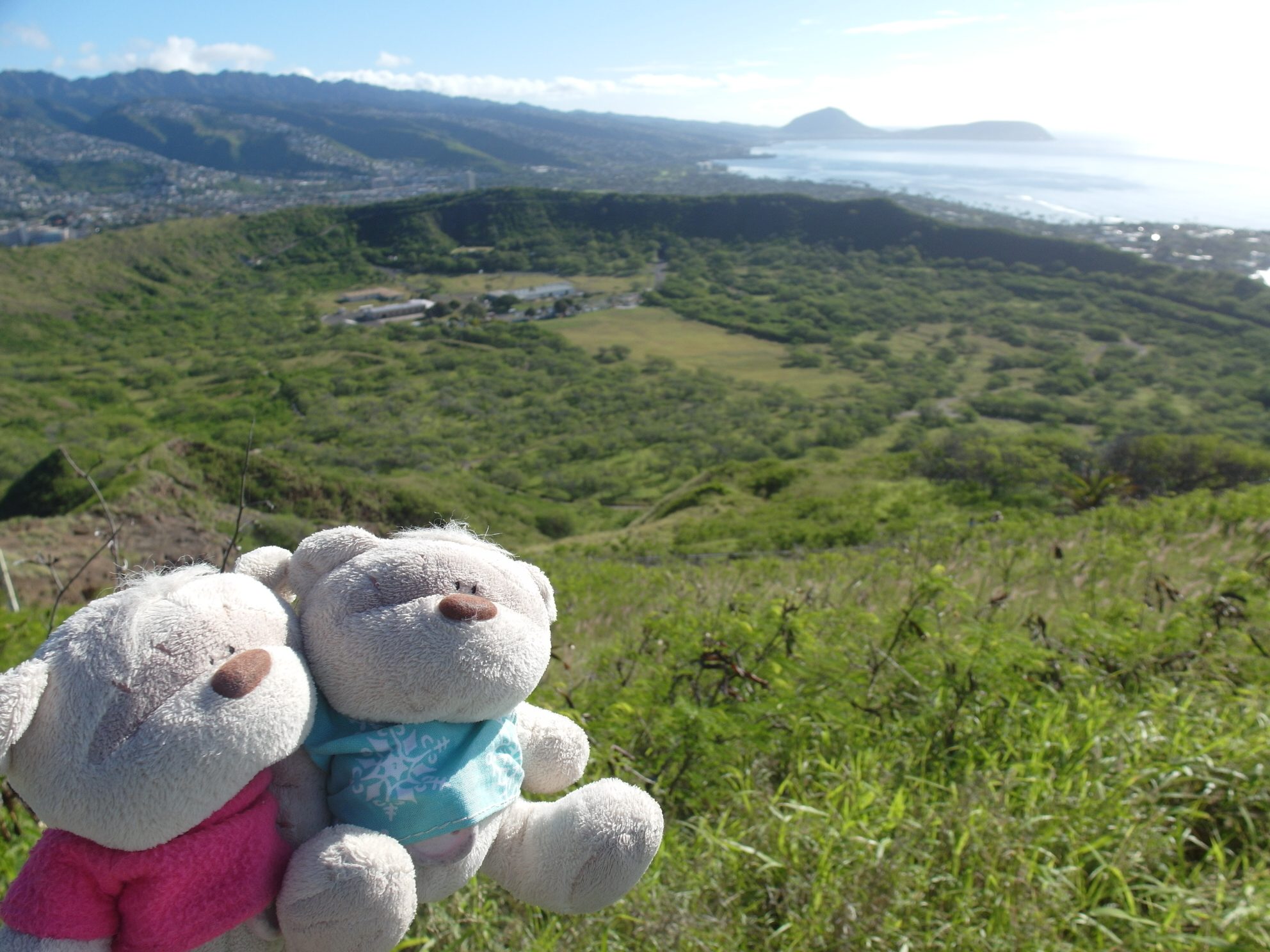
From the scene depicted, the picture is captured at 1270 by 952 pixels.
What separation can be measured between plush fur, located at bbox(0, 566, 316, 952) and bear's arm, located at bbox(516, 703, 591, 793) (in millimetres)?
543

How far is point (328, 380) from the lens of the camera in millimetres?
40062

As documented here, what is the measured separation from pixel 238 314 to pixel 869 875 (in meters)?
61.7

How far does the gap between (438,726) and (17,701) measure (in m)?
0.57

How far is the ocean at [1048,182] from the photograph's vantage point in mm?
92562

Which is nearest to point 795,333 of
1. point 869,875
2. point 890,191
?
point 869,875

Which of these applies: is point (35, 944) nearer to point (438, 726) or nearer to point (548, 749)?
point (438, 726)

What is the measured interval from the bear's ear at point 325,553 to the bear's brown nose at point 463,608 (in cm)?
25

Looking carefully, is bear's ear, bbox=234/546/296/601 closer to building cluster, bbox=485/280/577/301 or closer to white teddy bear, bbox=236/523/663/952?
white teddy bear, bbox=236/523/663/952

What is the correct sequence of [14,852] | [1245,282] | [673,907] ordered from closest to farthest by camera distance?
[673,907]
[14,852]
[1245,282]

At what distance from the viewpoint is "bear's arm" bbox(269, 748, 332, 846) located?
1.28 meters

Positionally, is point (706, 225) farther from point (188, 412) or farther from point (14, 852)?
point (14, 852)

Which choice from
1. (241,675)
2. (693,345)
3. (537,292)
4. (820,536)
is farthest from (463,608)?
(537,292)

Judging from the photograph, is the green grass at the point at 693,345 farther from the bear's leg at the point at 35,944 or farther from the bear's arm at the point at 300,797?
the bear's leg at the point at 35,944

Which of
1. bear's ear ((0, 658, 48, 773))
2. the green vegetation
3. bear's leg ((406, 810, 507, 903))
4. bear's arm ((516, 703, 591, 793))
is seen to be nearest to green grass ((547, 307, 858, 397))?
the green vegetation
